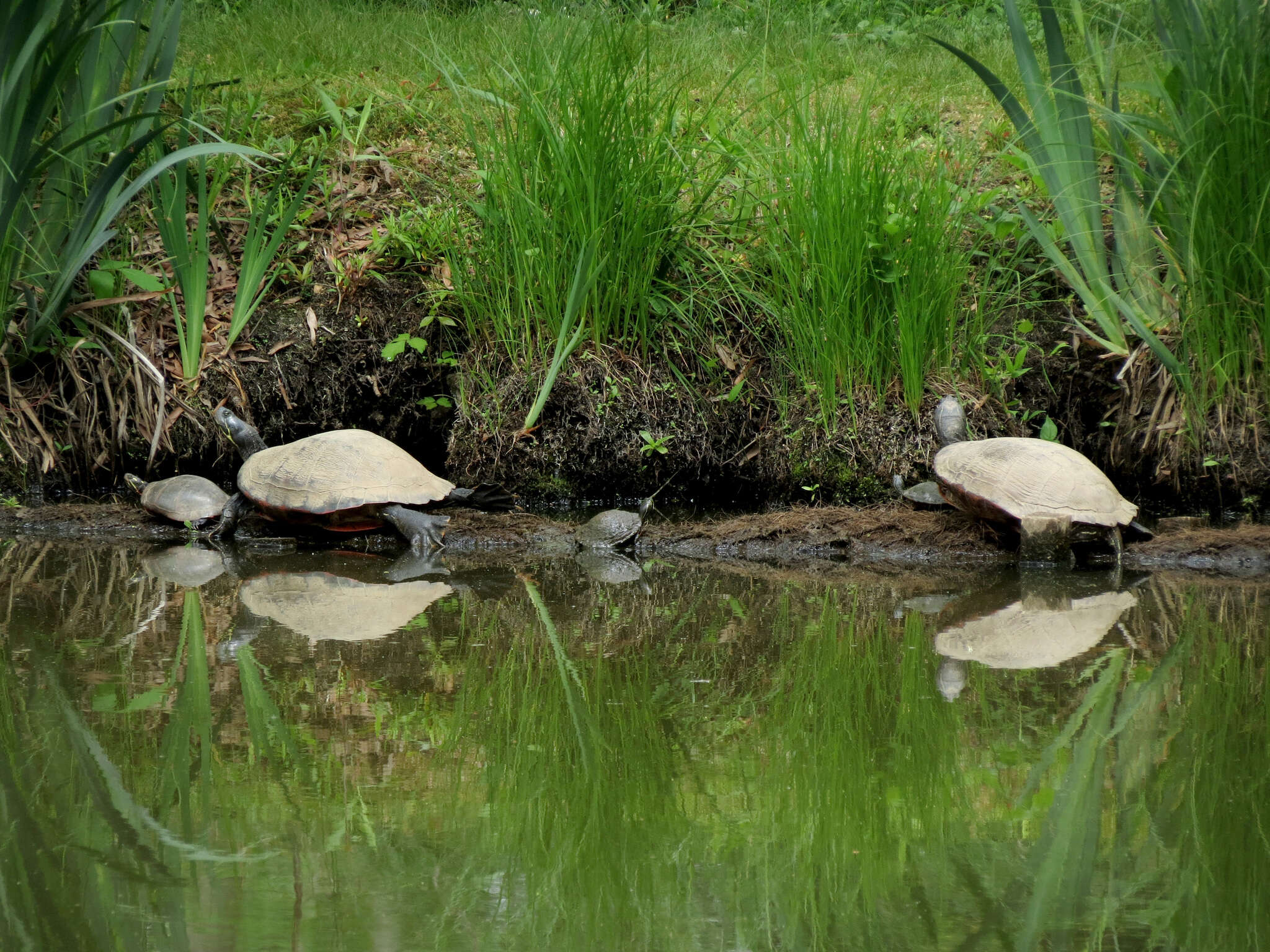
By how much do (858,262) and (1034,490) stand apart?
4.72 feet

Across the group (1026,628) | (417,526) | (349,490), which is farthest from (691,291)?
(1026,628)

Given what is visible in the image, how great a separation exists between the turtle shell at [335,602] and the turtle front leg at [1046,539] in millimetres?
2381

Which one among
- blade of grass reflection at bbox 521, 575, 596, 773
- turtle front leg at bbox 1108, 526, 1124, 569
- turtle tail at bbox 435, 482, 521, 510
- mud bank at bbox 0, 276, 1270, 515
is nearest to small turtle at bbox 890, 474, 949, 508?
mud bank at bbox 0, 276, 1270, 515

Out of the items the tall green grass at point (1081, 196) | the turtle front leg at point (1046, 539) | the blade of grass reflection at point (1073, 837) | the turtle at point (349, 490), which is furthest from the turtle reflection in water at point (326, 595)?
the tall green grass at point (1081, 196)

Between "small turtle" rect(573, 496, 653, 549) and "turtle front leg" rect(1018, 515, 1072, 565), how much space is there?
5.48ft

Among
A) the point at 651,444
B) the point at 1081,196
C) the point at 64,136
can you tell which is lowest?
the point at 651,444

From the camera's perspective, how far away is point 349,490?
4.88 m

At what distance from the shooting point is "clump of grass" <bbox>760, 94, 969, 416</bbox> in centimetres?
515

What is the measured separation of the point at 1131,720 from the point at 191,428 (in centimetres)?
486

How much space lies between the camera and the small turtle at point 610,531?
188 inches

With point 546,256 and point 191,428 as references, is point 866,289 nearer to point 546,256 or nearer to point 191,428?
point 546,256

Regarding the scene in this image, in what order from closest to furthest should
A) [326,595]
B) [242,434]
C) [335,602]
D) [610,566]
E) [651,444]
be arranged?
1. [335,602]
2. [326,595]
3. [610,566]
4. [242,434]
5. [651,444]

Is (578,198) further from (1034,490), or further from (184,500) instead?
(1034,490)

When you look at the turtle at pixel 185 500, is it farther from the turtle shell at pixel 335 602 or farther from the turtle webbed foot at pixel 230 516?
the turtle shell at pixel 335 602
